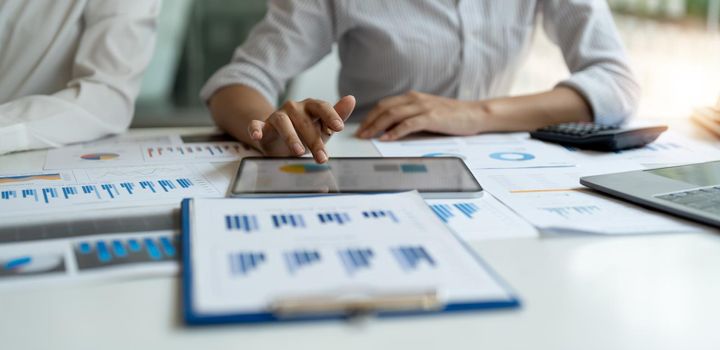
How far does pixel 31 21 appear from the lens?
1111 millimetres

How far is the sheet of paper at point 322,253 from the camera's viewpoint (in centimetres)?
43

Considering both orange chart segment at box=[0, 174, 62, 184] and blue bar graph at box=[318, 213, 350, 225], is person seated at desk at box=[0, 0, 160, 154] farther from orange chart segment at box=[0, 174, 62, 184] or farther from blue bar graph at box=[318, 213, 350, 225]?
blue bar graph at box=[318, 213, 350, 225]

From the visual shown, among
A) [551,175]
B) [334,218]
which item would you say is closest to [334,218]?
[334,218]

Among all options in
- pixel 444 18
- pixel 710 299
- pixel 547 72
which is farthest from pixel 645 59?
pixel 710 299

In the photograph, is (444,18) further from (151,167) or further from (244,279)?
(244,279)

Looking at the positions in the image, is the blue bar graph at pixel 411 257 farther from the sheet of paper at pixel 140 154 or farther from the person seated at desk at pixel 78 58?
the person seated at desk at pixel 78 58

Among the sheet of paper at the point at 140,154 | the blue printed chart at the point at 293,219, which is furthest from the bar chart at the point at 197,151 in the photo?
the blue printed chart at the point at 293,219

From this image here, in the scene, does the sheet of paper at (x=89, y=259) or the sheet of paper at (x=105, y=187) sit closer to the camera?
the sheet of paper at (x=89, y=259)

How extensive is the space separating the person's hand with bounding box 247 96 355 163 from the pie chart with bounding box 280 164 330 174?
14 millimetres

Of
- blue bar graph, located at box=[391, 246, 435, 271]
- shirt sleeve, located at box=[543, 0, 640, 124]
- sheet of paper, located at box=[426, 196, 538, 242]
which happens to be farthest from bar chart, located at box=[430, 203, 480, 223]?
shirt sleeve, located at box=[543, 0, 640, 124]

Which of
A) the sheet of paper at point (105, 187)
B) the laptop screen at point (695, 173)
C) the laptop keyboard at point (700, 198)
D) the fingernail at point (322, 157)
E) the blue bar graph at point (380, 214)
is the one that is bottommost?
the sheet of paper at point (105, 187)

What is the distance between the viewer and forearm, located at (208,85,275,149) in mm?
981

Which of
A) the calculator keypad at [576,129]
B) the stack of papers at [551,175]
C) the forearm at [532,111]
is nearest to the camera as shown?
the stack of papers at [551,175]

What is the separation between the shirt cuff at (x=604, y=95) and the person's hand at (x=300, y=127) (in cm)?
43
